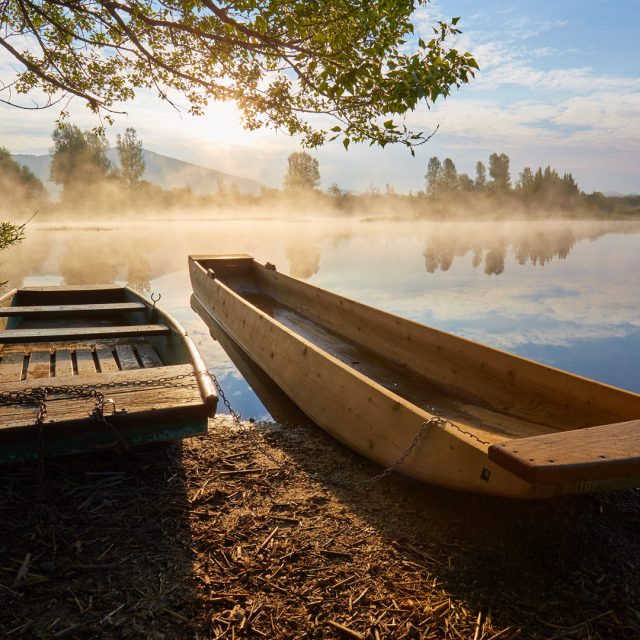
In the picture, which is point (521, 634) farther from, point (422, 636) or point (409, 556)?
point (409, 556)

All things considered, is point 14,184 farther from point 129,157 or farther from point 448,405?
point 448,405

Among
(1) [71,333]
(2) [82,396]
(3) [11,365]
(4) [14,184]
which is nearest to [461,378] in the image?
(2) [82,396]

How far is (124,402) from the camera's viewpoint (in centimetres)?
343

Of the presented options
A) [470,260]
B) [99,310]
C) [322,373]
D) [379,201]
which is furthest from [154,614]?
[379,201]

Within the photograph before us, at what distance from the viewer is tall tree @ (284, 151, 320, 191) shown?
7931 centimetres

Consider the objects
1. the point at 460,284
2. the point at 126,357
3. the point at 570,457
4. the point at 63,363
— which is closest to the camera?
the point at 570,457

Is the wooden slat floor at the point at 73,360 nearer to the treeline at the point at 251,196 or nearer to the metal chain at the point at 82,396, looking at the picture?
the metal chain at the point at 82,396

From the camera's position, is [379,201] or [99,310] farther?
[379,201]

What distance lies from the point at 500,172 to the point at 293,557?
86.4 m

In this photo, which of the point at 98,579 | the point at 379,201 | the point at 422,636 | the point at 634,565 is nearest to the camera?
the point at 422,636

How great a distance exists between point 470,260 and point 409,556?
65.0ft

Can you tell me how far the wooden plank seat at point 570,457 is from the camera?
87.9 inches

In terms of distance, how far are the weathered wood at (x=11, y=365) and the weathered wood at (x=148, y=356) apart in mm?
1202

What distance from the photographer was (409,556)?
295 cm
